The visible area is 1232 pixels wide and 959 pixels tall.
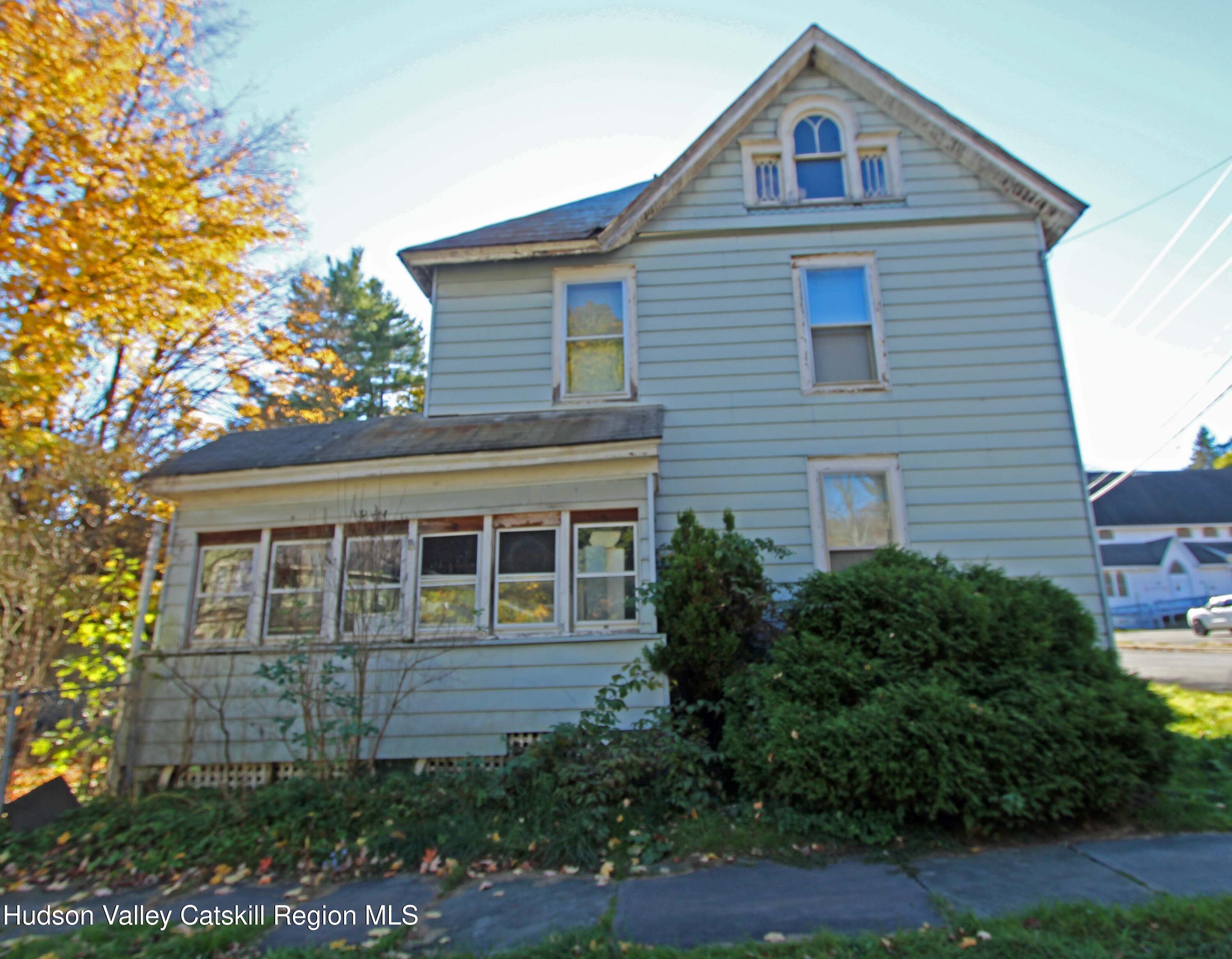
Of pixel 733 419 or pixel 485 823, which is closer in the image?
pixel 485 823

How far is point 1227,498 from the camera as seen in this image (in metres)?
43.7

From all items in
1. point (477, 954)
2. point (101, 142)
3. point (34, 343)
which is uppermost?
point (101, 142)

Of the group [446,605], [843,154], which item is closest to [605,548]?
[446,605]

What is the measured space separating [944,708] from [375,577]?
5851 millimetres

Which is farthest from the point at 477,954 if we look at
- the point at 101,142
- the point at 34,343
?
the point at 101,142

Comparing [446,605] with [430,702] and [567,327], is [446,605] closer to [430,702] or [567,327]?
[430,702]

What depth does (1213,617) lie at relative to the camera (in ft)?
89.6

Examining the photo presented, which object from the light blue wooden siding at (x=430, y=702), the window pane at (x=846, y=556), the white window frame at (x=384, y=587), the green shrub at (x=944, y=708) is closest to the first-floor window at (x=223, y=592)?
the light blue wooden siding at (x=430, y=702)

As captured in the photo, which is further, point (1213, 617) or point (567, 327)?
point (1213, 617)

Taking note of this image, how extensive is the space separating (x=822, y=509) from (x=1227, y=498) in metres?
49.2

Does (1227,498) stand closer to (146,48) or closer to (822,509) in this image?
(822,509)

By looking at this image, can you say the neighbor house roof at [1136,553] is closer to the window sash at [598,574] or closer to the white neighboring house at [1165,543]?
the white neighboring house at [1165,543]

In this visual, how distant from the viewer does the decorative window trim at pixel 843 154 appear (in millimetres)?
9695

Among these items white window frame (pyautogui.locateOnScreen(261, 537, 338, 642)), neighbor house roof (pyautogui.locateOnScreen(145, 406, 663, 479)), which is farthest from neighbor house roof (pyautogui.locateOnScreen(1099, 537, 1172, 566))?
white window frame (pyautogui.locateOnScreen(261, 537, 338, 642))
